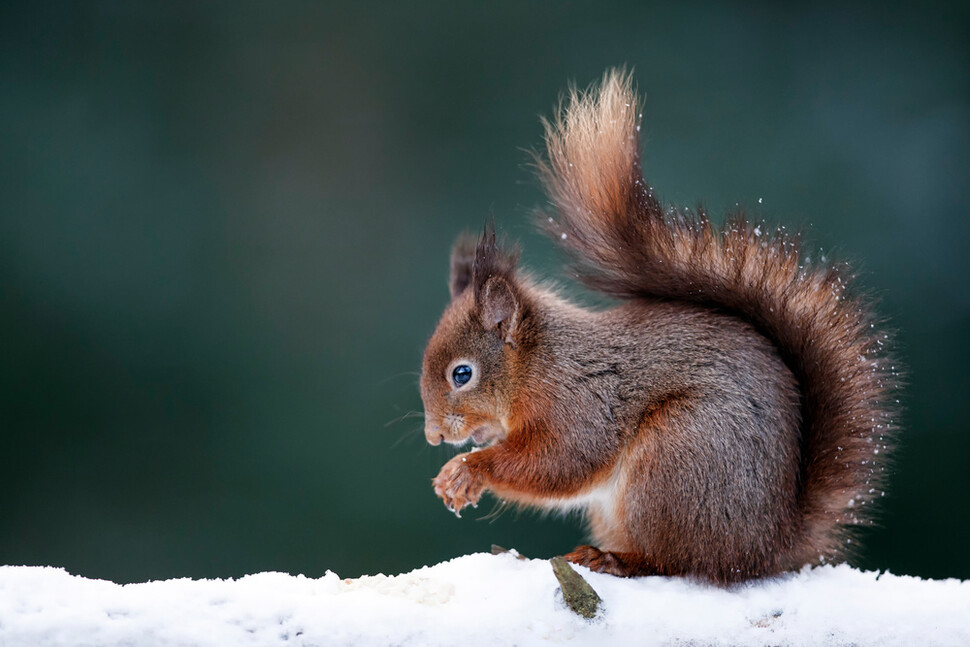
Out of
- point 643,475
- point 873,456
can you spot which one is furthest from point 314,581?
point 873,456

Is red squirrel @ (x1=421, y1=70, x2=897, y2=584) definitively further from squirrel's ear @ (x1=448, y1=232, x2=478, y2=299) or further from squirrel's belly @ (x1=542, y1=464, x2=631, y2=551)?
squirrel's ear @ (x1=448, y1=232, x2=478, y2=299)

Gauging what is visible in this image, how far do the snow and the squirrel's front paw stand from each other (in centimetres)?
10

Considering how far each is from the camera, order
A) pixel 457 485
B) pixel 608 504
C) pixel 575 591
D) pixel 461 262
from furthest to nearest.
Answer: pixel 461 262, pixel 608 504, pixel 457 485, pixel 575 591

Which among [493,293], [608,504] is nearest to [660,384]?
[608,504]

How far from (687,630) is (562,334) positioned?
0.53 metres

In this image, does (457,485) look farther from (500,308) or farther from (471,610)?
(500,308)

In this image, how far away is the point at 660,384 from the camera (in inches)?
53.9

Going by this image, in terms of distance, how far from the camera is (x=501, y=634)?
1145 mm

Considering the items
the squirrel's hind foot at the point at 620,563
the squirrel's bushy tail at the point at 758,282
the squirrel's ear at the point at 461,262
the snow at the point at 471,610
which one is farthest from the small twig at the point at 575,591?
the squirrel's ear at the point at 461,262

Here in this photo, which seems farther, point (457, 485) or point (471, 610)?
point (457, 485)

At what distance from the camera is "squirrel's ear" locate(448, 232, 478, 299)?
167 cm

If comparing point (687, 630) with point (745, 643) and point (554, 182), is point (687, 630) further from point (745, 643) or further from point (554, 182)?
point (554, 182)

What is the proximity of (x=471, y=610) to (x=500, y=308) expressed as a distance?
0.53 m

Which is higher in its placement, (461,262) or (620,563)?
(461,262)
